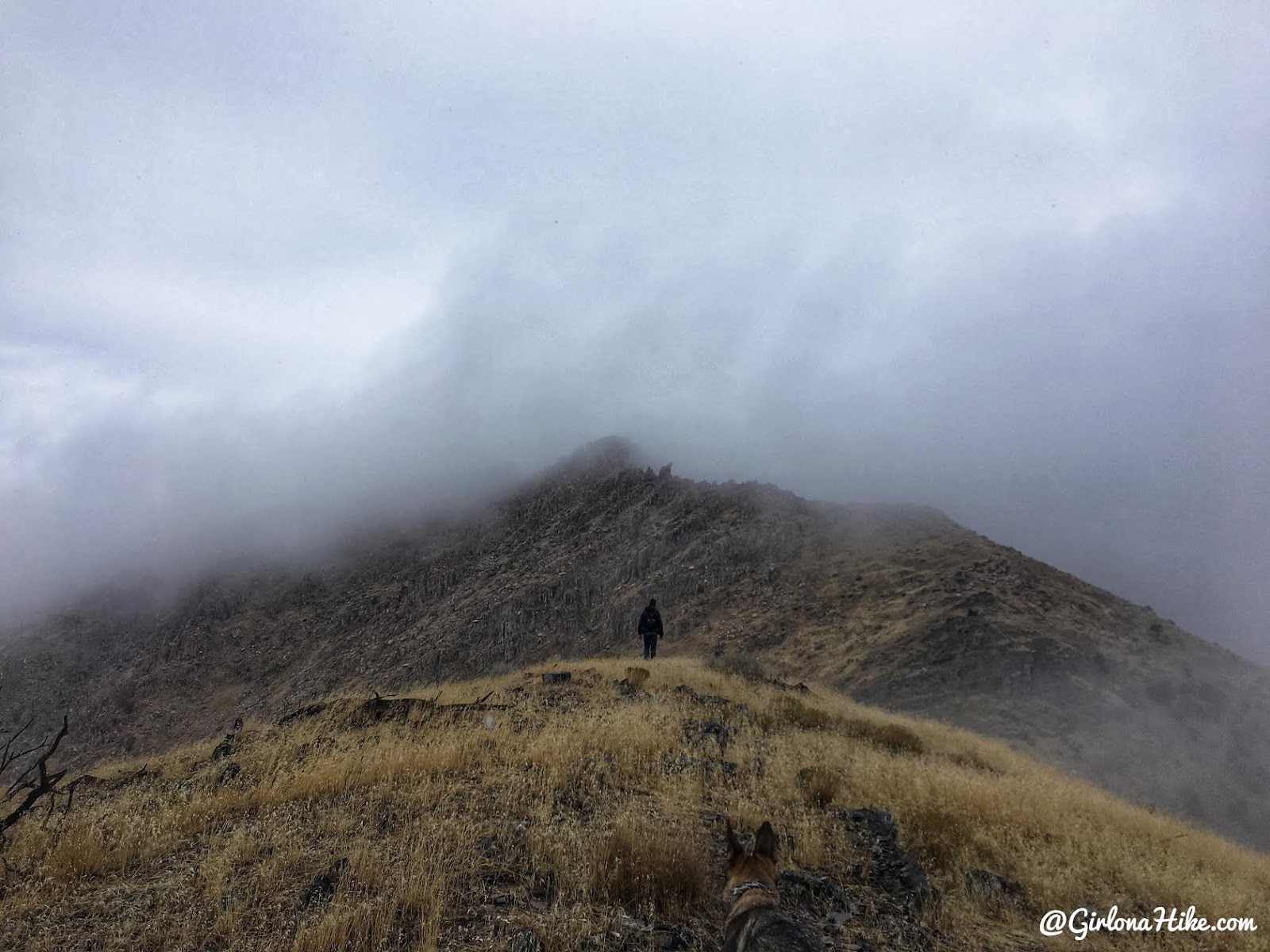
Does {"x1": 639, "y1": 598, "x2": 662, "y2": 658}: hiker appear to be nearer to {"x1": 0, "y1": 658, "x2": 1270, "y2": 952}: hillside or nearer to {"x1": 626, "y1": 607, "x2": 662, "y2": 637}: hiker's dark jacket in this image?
{"x1": 626, "y1": 607, "x2": 662, "y2": 637}: hiker's dark jacket

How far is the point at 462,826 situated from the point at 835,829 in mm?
3928

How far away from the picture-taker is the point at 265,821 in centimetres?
646

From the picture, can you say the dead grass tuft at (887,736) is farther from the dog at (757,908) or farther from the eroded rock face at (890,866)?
the dog at (757,908)

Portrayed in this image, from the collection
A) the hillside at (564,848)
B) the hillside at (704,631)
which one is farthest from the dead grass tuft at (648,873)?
the hillside at (704,631)

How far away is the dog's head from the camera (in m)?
4.46

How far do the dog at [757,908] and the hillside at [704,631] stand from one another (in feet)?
48.1

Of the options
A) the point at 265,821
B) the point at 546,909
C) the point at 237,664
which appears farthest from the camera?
the point at 237,664

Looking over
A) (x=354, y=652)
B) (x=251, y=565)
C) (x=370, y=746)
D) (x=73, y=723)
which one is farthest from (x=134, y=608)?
(x=370, y=746)

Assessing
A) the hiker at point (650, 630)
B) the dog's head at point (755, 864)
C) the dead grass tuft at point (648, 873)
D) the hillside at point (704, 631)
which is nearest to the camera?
the dog's head at point (755, 864)

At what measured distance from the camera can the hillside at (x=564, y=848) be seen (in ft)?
15.6

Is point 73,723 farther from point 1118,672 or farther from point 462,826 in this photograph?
point 1118,672

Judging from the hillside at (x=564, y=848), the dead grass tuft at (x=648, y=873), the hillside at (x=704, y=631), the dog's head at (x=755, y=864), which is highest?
the dog's head at (x=755, y=864)

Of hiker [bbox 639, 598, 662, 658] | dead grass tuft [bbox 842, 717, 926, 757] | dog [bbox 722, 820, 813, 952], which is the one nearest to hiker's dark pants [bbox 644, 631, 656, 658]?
hiker [bbox 639, 598, 662, 658]

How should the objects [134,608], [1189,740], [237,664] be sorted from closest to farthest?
[1189,740] < [237,664] < [134,608]
